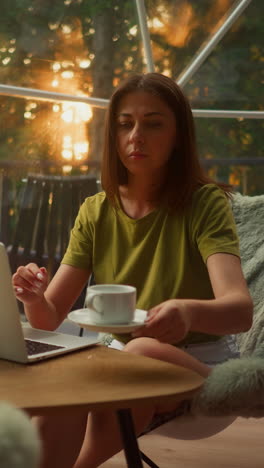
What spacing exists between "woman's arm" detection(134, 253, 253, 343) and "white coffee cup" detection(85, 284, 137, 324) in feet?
0.14

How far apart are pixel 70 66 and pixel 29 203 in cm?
106

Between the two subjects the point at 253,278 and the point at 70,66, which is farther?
the point at 70,66

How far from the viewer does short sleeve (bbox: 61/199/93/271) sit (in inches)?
68.5

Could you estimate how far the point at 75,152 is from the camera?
457cm

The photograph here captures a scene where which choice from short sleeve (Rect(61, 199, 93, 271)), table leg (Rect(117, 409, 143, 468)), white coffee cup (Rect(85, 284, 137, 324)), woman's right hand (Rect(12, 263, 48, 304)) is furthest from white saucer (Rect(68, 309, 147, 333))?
short sleeve (Rect(61, 199, 93, 271))

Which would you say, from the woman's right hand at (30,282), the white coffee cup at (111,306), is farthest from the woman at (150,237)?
the white coffee cup at (111,306)

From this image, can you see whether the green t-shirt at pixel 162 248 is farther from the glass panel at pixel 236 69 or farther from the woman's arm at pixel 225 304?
the glass panel at pixel 236 69

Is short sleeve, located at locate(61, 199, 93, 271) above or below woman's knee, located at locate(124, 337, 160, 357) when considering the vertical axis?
above

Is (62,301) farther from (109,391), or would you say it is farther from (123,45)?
(123,45)

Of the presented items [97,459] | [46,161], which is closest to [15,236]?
[46,161]

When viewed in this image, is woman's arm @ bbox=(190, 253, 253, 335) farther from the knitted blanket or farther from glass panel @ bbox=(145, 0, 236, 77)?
glass panel @ bbox=(145, 0, 236, 77)

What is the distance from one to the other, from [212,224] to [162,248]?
0.13 meters

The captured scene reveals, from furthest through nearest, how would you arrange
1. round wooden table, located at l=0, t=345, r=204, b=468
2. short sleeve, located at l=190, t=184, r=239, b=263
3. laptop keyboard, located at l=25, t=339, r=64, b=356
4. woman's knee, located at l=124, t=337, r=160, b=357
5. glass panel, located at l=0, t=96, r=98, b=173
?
1. glass panel, located at l=0, t=96, r=98, b=173
2. short sleeve, located at l=190, t=184, r=239, b=263
3. woman's knee, located at l=124, t=337, r=160, b=357
4. laptop keyboard, located at l=25, t=339, r=64, b=356
5. round wooden table, located at l=0, t=345, r=204, b=468

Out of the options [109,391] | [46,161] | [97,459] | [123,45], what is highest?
[123,45]
